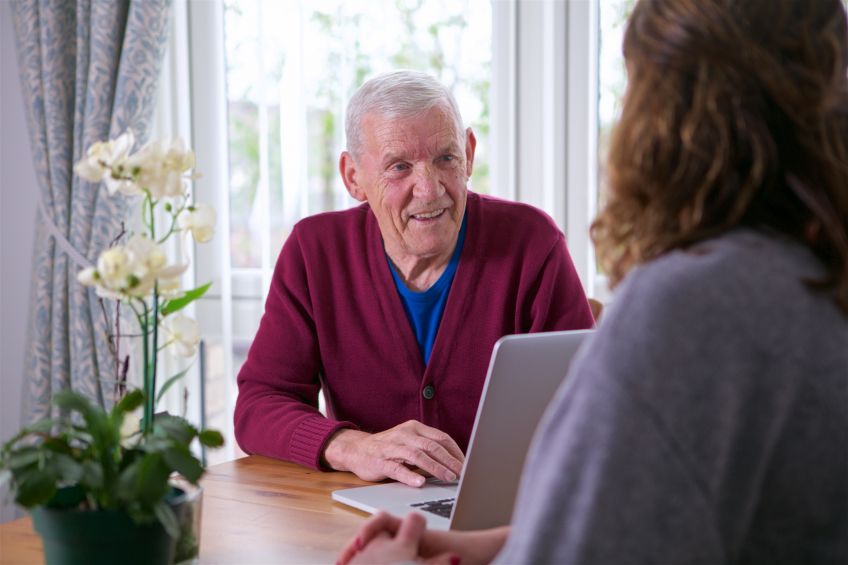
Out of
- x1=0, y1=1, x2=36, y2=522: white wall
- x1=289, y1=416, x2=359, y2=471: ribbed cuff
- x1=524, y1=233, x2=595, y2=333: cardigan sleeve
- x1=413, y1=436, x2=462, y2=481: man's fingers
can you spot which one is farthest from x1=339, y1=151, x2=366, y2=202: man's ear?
x1=0, y1=1, x2=36, y2=522: white wall

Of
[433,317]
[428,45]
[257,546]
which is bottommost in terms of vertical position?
[257,546]

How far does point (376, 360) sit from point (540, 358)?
73 cm

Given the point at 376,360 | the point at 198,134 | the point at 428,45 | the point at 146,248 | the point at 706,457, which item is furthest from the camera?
the point at 198,134

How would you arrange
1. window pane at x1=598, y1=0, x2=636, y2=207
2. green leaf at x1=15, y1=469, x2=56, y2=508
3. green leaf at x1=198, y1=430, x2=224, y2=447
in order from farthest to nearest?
1. window pane at x1=598, y1=0, x2=636, y2=207
2. green leaf at x1=198, y1=430, x2=224, y2=447
3. green leaf at x1=15, y1=469, x2=56, y2=508

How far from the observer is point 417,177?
1812 mm

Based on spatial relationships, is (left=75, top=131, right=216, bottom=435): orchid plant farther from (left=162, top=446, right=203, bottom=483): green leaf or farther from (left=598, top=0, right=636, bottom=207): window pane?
(left=598, top=0, right=636, bottom=207): window pane

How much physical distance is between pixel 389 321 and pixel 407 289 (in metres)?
0.08

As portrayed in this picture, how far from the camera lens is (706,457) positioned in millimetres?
638

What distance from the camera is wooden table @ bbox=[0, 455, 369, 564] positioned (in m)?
1.16

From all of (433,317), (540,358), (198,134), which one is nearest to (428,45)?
(198,134)

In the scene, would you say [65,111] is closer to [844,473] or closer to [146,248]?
[146,248]

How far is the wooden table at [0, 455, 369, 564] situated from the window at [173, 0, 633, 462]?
1.37 m

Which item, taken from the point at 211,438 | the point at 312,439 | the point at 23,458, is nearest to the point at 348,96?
the point at 312,439

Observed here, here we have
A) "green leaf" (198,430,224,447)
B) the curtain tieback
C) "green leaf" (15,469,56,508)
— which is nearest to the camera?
"green leaf" (15,469,56,508)
